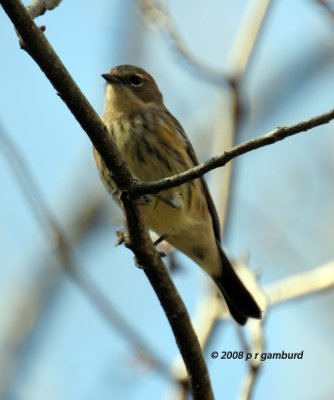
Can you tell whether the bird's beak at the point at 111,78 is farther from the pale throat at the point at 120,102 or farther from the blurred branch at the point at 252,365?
the blurred branch at the point at 252,365

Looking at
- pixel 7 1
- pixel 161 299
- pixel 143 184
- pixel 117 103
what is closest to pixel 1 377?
pixel 117 103

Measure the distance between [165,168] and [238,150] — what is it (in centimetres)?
248

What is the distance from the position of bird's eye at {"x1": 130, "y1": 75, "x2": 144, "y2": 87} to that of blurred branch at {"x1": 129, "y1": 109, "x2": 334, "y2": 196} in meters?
3.09

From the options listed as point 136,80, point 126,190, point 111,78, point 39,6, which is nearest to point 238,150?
point 126,190

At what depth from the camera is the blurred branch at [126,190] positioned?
3.61m

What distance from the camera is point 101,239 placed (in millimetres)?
10906

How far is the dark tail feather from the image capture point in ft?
21.7

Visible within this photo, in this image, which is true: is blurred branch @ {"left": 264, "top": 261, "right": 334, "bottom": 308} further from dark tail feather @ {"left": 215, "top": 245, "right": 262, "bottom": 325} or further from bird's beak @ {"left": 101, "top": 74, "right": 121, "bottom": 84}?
bird's beak @ {"left": 101, "top": 74, "right": 121, "bottom": 84}

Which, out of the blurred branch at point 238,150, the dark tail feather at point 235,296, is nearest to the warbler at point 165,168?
the dark tail feather at point 235,296

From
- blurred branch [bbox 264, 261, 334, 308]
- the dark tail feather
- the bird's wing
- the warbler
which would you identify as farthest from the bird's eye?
blurred branch [bbox 264, 261, 334, 308]

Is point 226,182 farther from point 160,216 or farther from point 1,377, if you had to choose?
point 1,377

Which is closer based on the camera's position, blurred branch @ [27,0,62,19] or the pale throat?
blurred branch @ [27,0,62,19]

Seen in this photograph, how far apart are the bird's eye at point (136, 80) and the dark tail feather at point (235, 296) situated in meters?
1.77


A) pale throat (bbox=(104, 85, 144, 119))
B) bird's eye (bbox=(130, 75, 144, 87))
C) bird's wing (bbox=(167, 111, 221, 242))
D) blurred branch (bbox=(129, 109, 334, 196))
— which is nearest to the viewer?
blurred branch (bbox=(129, 109, 334, 196))
